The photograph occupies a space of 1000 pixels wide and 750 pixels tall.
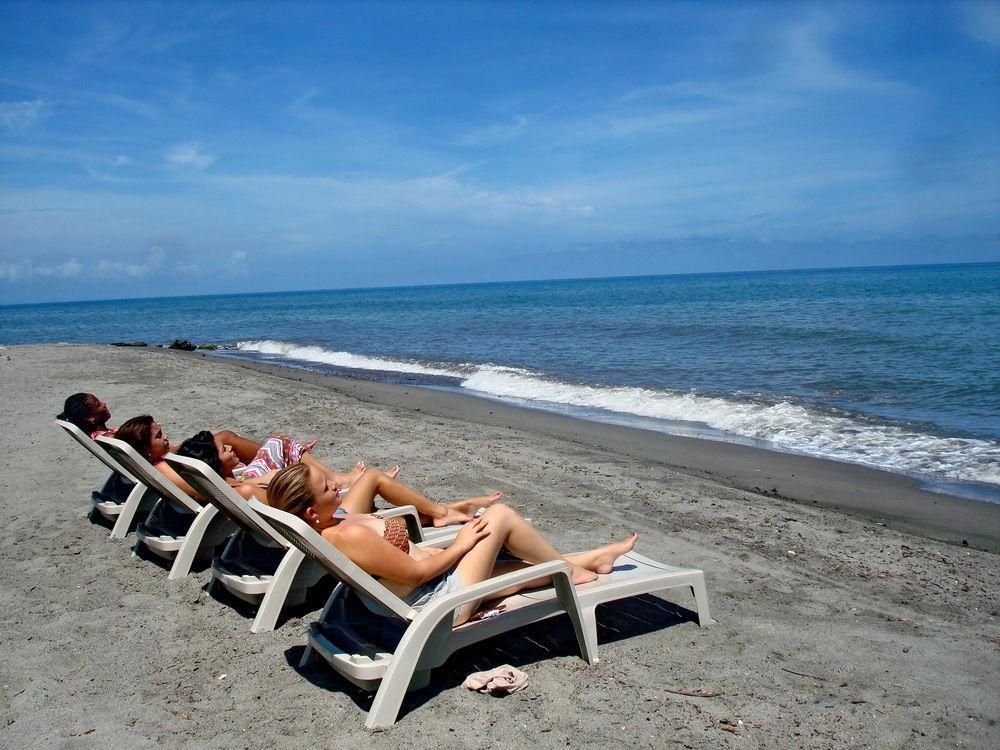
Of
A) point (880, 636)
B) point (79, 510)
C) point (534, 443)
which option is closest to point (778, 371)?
point (534, 443)

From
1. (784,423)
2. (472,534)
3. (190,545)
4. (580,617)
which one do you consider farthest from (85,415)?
(784,423)

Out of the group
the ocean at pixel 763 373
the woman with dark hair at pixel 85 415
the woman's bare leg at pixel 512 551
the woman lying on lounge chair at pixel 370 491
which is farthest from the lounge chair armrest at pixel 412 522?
the ocean at pixel 763 373

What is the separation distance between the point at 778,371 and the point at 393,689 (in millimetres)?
14363

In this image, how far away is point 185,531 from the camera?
503 cm

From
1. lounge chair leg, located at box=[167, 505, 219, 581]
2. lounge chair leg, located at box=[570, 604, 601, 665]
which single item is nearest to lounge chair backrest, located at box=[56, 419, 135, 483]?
lounge chair leg, located at box=[167, 505, 219, 581]

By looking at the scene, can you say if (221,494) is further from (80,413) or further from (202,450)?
(80,413)

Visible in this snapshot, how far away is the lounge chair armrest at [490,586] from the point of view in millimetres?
3107

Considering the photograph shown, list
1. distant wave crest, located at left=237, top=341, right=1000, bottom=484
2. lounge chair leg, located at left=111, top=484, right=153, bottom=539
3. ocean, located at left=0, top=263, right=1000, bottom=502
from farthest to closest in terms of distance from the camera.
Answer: ocean, located at left=0, top=263, right=1000, bottom=502 < distant wave crest, located at left=237, top=341, right=1000, bottom=484 < lounge chair leg, located at left=111, top=484, right=153, bottom=539

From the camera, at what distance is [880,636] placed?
398 centimetres

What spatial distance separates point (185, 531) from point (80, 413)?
1531mm

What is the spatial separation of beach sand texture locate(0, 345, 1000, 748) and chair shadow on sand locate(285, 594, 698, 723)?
1cm

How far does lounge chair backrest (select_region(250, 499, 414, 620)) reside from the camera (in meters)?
2.96

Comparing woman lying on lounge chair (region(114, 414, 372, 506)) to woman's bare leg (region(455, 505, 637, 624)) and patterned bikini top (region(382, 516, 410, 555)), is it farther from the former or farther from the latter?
woman's bare leg (region(455, 505, 637, 624))

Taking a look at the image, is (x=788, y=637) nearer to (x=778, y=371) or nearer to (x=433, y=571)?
(x=433, y=571)
